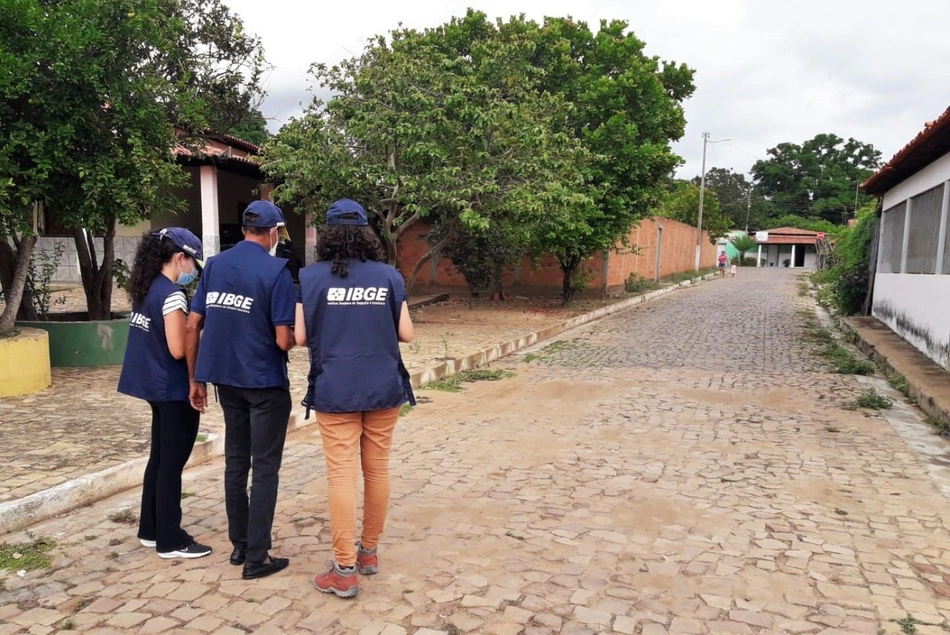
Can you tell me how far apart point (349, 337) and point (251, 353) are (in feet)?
1.63

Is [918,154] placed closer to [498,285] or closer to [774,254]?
[498,285]

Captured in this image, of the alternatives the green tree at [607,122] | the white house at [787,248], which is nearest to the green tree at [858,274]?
the green tree at [607,122]

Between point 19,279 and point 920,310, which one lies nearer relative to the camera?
point 19,279

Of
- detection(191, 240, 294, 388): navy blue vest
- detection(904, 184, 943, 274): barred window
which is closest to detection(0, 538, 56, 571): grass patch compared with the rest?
detection(191, 240, 294, 388): navy blue vest

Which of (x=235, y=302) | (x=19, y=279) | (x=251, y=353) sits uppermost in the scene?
(x=235, y=302)

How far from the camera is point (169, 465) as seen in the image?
3527mm

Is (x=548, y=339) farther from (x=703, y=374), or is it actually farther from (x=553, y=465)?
(x=553, y=465)

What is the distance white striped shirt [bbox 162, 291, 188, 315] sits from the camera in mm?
3393

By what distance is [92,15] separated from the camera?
654cm

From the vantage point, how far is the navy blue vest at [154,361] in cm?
342

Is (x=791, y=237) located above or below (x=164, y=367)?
above

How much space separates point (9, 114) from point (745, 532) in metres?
6.95

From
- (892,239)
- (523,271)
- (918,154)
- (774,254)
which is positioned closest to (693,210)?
(774,254)

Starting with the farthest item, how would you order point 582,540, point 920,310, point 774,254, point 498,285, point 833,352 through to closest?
1. point 774,254
2. point 498,285
3. point 833,352
4. point 920,310
5. point 582,540
